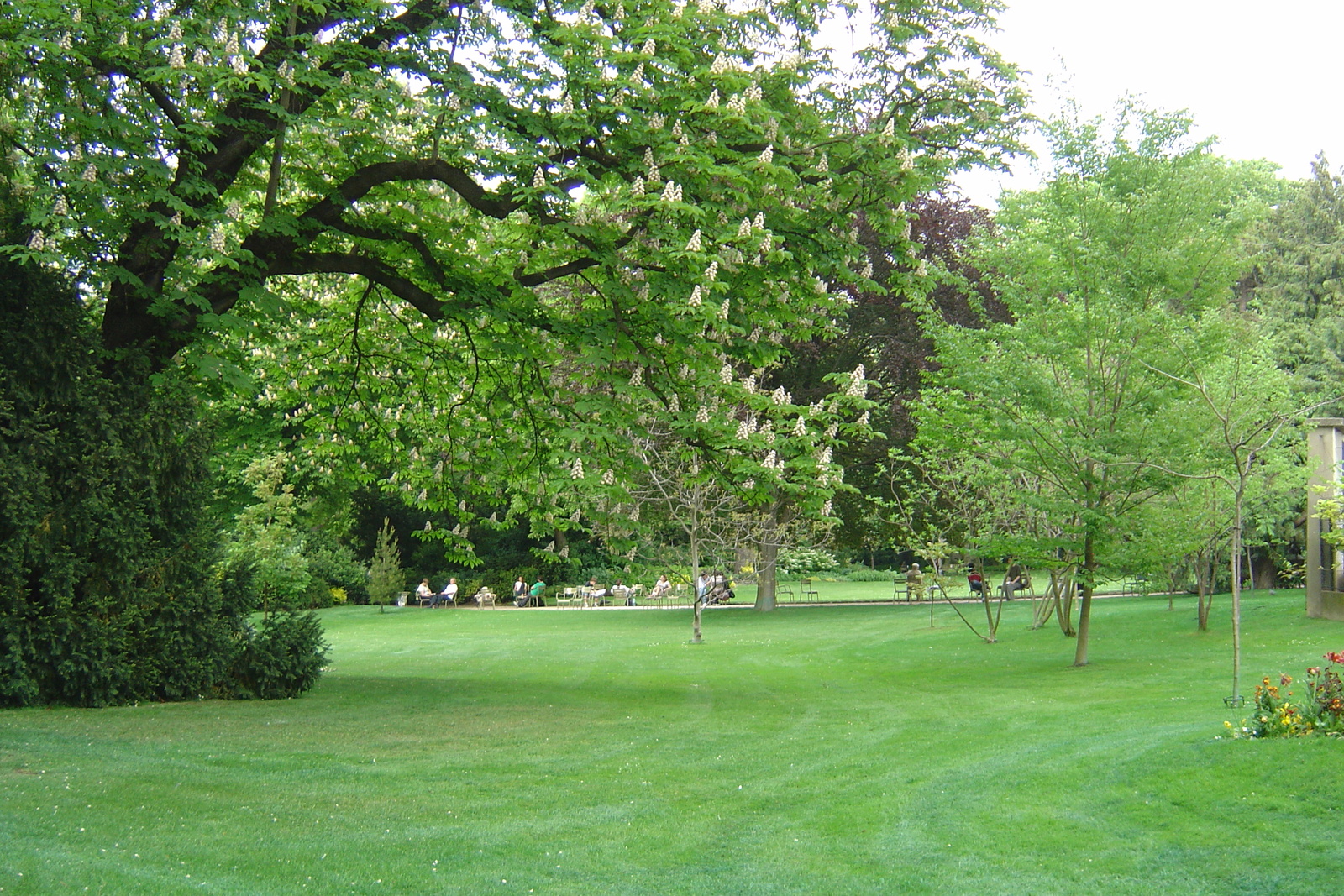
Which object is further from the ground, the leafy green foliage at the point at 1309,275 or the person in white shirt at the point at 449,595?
the leafy green foliage at the point at 1309,275

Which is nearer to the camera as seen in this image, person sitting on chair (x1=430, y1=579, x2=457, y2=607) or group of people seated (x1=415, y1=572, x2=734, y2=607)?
group of people seated (x1=415, y1=572, x2=734, y2=607)

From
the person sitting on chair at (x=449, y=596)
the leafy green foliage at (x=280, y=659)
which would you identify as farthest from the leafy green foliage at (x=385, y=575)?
the leafy green foliage at (x=280, y=659)

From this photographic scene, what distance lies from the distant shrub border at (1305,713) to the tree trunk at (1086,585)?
24.8 feet

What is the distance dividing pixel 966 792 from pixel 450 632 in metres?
20.9

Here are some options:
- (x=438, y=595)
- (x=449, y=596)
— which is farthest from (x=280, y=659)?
(x=438, y=595)

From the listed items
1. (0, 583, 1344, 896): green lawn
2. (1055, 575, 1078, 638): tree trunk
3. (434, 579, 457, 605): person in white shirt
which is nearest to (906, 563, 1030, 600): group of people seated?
(1055, 575, 1078, 638): tree trunk

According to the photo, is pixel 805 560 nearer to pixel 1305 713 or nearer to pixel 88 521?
pixel 88 521

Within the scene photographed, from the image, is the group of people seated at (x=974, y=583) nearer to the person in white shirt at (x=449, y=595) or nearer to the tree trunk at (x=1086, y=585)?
the tree trunk at (x=1086, y=585)

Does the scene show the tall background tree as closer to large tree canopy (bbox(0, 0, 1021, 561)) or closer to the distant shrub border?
large tree canopy (bbox(0, 0, 1021, 561))

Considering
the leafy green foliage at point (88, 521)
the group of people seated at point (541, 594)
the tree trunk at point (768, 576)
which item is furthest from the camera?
the group of people seated at point (541, 594)

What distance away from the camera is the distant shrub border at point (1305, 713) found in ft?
26.9

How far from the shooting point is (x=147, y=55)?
10086 mm

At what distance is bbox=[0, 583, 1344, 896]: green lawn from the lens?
21.1 ft

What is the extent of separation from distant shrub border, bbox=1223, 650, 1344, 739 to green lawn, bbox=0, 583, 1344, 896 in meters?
0.32
